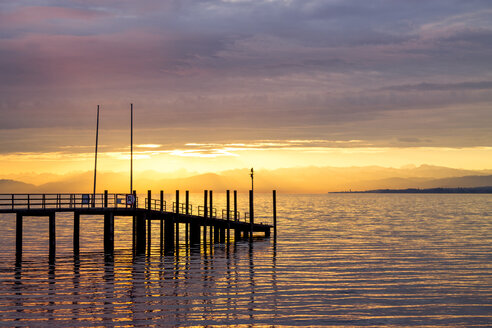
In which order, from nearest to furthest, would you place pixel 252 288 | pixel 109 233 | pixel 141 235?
1. pixel 252 288
2. pixel 109 233
3. pixel 141 235

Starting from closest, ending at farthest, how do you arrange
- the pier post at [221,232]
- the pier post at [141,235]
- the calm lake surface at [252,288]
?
the calm lake surface at [252,288] < the pier post at [141,235] < the pier post at [221,232]

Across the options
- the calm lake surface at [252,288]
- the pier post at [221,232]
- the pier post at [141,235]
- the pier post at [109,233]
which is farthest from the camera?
the pier post at [221,232]

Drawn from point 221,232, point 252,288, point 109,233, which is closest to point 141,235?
point 109,233

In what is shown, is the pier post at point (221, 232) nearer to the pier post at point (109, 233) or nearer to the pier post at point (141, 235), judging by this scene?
the pier post at point (141, 235)

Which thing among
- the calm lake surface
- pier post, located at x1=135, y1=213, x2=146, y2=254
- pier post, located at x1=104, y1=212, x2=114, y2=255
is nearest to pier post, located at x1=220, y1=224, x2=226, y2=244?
the calm lake surface

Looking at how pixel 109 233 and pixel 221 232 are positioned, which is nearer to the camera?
pixel 109 233

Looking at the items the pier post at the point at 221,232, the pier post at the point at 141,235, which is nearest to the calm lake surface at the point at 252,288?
the pier post at the point at 141,235

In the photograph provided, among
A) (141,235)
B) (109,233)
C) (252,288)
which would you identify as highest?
(109,233)

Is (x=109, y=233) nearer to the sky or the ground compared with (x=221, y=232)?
nearer to the sky

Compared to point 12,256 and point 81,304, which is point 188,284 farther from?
point 12,256

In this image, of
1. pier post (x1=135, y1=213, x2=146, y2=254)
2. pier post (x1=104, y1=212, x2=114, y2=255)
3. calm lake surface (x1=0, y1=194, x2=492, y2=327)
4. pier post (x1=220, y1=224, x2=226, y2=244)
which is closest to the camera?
calm lake surface (x1=0, y1=194, x2=492, y2=327)

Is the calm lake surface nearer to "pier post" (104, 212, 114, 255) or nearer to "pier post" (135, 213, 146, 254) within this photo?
"pier post" (104, 212, 114, 255)

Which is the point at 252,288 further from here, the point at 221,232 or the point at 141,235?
the point at 221,232

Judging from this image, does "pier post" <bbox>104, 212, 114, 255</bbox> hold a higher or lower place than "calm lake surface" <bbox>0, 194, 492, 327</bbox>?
higher
